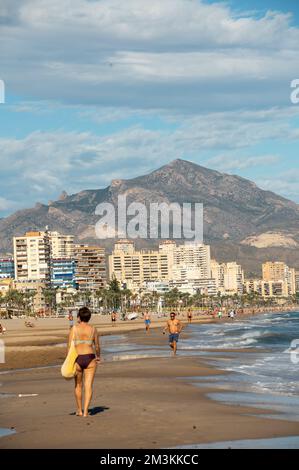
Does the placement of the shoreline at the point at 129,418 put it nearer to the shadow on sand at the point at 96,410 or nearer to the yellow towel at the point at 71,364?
the shadow on sand at the point at 96,410

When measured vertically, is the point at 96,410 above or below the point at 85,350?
below

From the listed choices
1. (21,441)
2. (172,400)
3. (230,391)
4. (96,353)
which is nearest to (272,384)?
(230,391)

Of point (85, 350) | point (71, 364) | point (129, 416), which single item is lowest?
point (129, 416)

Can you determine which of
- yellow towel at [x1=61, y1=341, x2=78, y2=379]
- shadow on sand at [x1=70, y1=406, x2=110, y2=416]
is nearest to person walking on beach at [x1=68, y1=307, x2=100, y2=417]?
yellow towel at [x1=61, y1=341, x2=78, y2=379]

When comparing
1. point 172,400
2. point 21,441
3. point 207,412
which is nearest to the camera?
point 21,441

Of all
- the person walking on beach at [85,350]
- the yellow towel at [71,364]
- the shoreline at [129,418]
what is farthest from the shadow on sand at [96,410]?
the yellow towel at [71,364]

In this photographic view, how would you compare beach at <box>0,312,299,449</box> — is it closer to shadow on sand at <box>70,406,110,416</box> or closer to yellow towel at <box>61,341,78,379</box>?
shadow on sand at <box>70,406,110,416</box>

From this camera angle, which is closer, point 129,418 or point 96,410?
point 129,418

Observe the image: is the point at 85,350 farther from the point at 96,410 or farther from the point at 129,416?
the point at 96,410

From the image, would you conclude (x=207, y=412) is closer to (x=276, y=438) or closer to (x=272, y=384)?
(x=276, y=438)

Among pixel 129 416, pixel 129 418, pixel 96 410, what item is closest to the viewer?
pixel 129 418

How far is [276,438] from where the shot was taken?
492 inches

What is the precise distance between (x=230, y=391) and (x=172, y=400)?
2.94 meters

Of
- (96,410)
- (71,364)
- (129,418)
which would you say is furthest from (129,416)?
(71,364)
